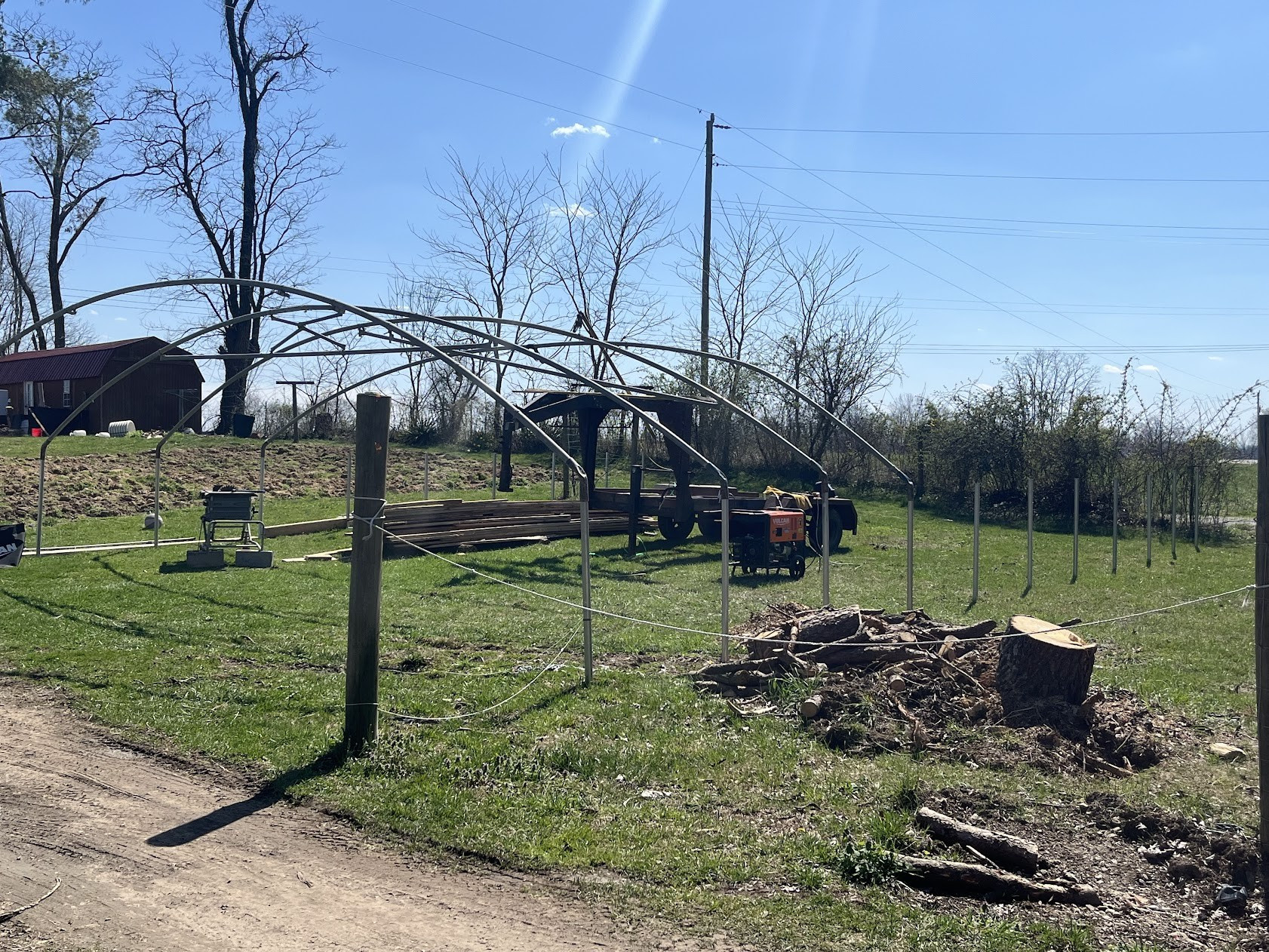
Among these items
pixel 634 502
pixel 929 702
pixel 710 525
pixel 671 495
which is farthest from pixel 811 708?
pixel 671 495

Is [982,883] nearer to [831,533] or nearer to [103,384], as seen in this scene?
[831,533]

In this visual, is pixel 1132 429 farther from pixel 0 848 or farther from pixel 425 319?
pixel 0 848

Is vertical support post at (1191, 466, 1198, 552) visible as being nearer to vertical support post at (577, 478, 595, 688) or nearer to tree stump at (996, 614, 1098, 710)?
tree stump at (996, 614, 1098, 710)

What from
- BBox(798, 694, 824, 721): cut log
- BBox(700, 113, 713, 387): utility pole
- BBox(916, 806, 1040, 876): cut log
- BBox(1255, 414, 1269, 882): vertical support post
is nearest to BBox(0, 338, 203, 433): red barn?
BBox(700, 113, 713, 387): utility pole

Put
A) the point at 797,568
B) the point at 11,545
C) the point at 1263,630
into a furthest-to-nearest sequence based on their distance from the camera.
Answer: the point at 797,568 → the point at 11,545 → the point at 1263,630

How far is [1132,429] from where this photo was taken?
26.8m

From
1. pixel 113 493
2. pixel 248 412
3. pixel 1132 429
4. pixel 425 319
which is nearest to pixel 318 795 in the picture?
pixel 425 319

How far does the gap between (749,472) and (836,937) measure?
29.0 meters

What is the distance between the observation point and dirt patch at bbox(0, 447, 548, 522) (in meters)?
21.2

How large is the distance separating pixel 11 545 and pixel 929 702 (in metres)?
13.5

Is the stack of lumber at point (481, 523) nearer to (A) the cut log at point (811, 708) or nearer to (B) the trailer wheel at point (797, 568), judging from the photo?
(B) the trailer wheel at point (797, 568)

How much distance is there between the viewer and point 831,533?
20.8 meters

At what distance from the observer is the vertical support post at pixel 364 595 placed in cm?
646

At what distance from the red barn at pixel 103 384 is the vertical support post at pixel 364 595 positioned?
101 feet
